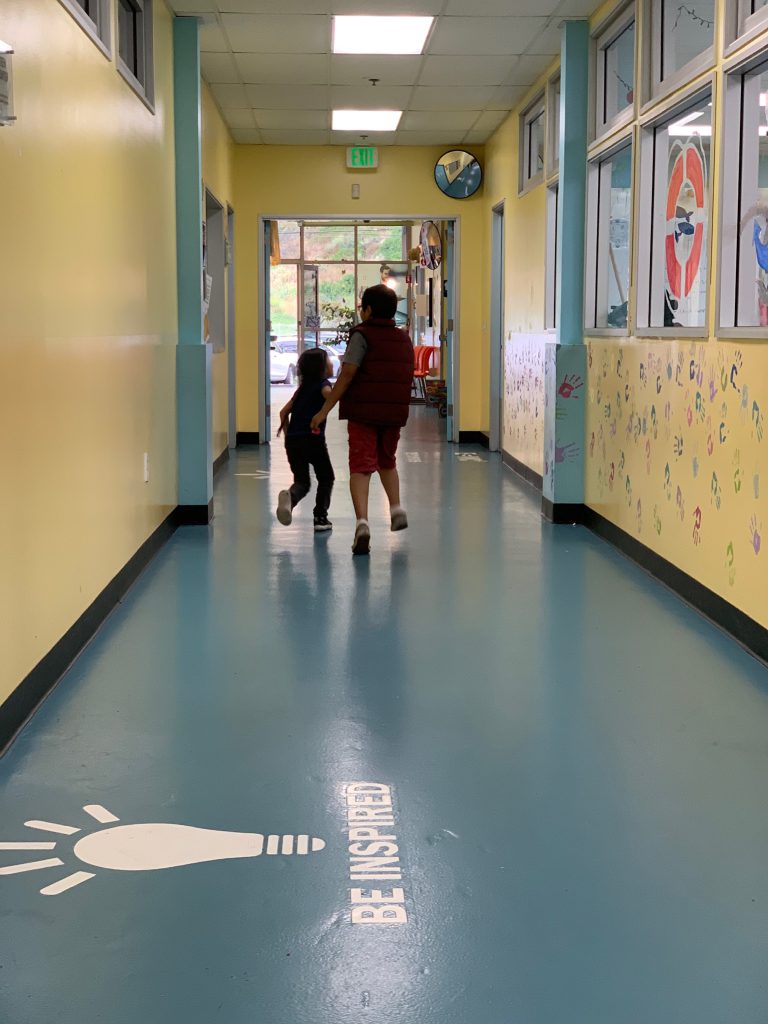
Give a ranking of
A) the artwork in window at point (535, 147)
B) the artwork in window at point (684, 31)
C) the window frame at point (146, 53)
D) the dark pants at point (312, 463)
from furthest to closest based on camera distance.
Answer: the artwork in window at point (535, 147)
the dark pants at point (312, 463)
the window frame at point (146, 53)
the artwork in window at point (684, 31)

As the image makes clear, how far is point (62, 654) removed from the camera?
156 inches

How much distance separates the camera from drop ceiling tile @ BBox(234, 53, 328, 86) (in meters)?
7.74

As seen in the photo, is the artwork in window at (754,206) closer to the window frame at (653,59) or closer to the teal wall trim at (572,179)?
the window frame at (653,59)

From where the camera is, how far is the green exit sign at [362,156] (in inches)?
447

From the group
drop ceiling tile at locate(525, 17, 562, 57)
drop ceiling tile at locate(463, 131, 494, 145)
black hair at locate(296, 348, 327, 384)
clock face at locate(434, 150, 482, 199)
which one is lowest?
black hair at locate(296, 348, 327, 384)

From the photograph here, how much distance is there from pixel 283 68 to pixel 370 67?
58cm

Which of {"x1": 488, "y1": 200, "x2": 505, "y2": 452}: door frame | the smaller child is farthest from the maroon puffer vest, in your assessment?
{"x1": 488, "y1": 200, "x2": 505, "y2": 452}: door frame

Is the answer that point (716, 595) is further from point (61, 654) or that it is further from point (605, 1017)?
point (605, 1017)

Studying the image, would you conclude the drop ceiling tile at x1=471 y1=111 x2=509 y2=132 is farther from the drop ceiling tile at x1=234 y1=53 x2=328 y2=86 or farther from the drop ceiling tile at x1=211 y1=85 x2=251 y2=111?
the drop ceiling tile at x1=211 y1=85 x2=251 y2=111

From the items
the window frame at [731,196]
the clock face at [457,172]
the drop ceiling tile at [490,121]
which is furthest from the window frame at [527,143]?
the window frame at [731,196]

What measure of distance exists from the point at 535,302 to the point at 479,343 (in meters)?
Result: 2.82

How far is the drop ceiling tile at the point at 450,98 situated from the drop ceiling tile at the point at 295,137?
57.6 inches

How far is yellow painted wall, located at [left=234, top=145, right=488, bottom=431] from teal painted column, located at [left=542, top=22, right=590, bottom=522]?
4.44m

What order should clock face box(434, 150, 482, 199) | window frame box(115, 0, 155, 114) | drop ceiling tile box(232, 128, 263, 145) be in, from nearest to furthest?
window frame box(115, 0, 155, 114), drop ceiling tile box(232, 128, 263, 145), clock face box(434, 150, 482, 199)
